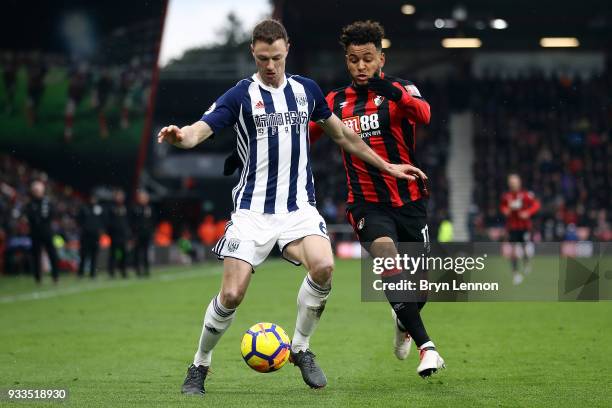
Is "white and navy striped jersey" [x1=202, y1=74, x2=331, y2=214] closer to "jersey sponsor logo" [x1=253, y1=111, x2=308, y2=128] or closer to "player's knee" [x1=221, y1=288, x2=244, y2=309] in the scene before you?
"jersey sponsor logo" [x1=253, y1=111, x2=308, y2=128]

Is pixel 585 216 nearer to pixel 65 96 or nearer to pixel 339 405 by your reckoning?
pixel 65 96

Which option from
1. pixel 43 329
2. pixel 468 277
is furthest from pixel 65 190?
pixel 468 277

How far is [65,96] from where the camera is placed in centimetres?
2916

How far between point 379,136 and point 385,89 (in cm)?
41

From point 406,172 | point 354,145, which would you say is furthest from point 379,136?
point 354,145

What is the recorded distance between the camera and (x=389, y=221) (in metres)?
7.84

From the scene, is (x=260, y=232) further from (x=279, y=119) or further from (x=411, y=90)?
(x=411, y=90)

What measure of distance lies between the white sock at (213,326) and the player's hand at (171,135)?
118 cm

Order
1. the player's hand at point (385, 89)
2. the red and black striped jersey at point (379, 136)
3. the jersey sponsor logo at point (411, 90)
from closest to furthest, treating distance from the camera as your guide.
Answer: the player's hand at point (385, 89)
the jersey sponsor logo at point (411, 90)
the red and black striped jersey at point (379, 136)

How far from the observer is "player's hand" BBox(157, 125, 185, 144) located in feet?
20.0

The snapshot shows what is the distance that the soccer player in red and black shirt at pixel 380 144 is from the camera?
7637 millimetres

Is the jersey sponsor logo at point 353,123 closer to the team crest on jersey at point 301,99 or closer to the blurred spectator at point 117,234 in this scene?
the team crest on jersey at point 301,99

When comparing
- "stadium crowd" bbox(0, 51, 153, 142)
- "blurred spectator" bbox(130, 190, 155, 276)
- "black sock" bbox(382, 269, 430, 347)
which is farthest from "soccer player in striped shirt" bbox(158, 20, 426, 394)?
"stadium crowd" bbox(0, 51, 153, 142)

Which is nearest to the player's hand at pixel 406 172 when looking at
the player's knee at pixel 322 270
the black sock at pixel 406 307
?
the black sock at pixel 406 307
